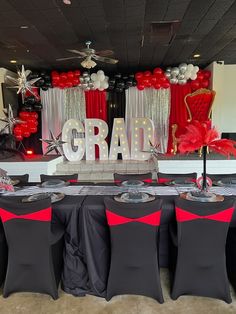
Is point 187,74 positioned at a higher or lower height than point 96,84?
higher

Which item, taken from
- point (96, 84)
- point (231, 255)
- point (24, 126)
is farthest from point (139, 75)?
point (231, 255)

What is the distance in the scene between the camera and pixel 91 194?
241 cm

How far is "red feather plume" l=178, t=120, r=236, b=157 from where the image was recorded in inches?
84.6

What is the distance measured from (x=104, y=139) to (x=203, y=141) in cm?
541

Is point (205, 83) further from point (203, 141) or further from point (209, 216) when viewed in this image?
point (209, 216)

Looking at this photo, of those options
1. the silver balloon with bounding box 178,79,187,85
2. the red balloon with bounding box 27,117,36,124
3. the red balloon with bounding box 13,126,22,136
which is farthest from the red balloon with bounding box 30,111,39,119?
the silver balloon with bounding box 178,79,187,85

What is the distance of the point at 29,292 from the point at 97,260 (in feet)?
2.08

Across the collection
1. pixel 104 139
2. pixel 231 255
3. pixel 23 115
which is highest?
pixel 23 115

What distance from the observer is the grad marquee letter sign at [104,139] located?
731cm

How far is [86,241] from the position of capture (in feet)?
7.00

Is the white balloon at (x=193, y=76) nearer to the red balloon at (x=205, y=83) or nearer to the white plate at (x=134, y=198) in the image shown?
the red balloon at (x=205, y=83)

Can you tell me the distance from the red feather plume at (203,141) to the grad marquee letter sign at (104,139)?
16.6 ft

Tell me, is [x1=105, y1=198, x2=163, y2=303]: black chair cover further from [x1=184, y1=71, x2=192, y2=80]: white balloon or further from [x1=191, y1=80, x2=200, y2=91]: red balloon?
[x1=191, y1=80, x2=200, y2=91]: red balloon

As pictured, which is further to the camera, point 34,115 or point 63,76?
point 34,115
